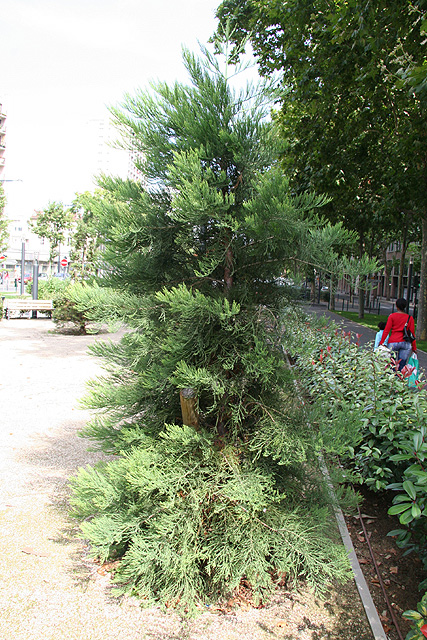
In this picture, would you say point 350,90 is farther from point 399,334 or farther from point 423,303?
point 423,303

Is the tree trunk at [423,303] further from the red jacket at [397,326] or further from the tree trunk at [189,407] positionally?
the tree trunk at [189,407]

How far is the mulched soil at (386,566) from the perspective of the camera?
3.08 m

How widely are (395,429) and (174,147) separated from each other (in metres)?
2.80

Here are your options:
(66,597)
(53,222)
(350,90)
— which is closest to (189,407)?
(66,597)

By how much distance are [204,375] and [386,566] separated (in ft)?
6.66

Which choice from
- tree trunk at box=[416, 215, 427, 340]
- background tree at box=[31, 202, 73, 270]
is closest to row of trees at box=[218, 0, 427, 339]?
tree trunk at box=[416, 215, 427, 340]

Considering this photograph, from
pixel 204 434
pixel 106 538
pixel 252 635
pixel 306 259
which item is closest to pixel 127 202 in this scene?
pixel 306 259

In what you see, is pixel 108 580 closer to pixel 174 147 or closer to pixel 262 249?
pixel 262 249

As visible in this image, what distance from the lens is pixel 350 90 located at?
11.2 metres

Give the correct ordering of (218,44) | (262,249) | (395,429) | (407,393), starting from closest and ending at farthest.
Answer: (262,249) < (218,44) < (395,429) < (407,393)

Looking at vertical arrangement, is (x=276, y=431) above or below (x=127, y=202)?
below

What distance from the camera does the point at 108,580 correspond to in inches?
130

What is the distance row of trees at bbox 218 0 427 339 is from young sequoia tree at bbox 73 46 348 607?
0.67 metres

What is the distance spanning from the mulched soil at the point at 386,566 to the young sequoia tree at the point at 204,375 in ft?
1.49
